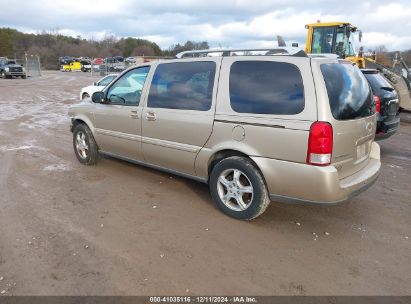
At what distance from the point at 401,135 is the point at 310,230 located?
7083 millimetres

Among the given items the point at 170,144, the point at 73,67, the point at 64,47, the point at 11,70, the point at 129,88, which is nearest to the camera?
the point at 170,144

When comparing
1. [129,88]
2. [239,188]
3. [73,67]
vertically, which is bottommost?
[239,188]

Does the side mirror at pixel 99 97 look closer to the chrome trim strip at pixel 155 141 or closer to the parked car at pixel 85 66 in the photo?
the chrome trim strip at pixel 155 141

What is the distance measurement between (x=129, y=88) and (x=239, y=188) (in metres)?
2.35

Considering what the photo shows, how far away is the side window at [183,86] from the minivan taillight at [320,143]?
4.35 feet

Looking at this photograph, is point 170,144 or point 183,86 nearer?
point 183,86

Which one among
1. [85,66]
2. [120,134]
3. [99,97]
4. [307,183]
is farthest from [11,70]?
[307,183]

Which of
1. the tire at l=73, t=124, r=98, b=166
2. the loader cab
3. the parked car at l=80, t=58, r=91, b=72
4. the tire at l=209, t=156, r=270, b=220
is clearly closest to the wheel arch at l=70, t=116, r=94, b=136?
the tire at l=73, t=124, r=98, b=166

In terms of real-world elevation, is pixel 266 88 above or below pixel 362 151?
above

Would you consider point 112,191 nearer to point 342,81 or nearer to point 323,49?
point 342,81

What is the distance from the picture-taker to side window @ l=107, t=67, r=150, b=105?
5.18 metres

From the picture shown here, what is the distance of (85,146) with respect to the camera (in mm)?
6234

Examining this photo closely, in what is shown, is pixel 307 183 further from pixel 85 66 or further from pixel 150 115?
pixel 85 66

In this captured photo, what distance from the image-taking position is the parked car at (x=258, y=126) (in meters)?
3.57
